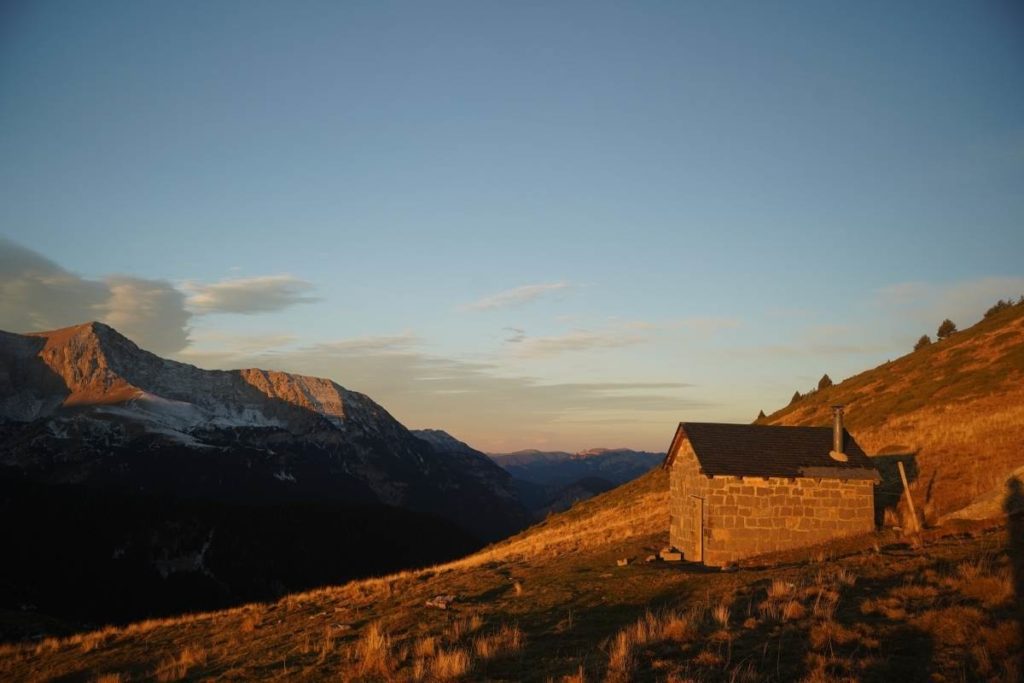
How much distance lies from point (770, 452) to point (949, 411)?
936 inches

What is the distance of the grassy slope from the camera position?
400 inches

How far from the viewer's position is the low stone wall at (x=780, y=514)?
23234mm

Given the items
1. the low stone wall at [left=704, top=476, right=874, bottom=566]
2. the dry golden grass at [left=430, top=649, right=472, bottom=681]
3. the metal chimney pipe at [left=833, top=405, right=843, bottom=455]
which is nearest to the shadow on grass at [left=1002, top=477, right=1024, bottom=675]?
→ the low stone wall at [left=704, top=476, right=874, bottom=566]

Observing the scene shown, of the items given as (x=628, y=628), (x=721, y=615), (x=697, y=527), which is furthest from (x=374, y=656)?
(x=697, y=527)

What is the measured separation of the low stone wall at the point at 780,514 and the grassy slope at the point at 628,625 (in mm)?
1511

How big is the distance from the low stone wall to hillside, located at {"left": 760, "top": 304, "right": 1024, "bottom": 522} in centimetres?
252

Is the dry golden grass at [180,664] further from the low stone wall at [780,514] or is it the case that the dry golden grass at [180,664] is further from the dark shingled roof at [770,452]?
the dark shingled roof at [770,452]

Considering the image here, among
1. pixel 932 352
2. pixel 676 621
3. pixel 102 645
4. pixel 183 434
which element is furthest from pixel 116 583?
pixel 183 434

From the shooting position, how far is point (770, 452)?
81.7 ft

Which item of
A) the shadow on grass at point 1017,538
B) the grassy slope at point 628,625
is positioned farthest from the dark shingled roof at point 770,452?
the shadow on grass at point 1017,538

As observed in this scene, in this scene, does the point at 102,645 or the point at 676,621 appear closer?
the point at 676,621

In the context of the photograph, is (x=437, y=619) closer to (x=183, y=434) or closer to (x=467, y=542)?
(x=467, y=542)

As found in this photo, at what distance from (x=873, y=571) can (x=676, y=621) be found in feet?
21.9

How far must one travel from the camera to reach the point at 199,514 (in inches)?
4099
